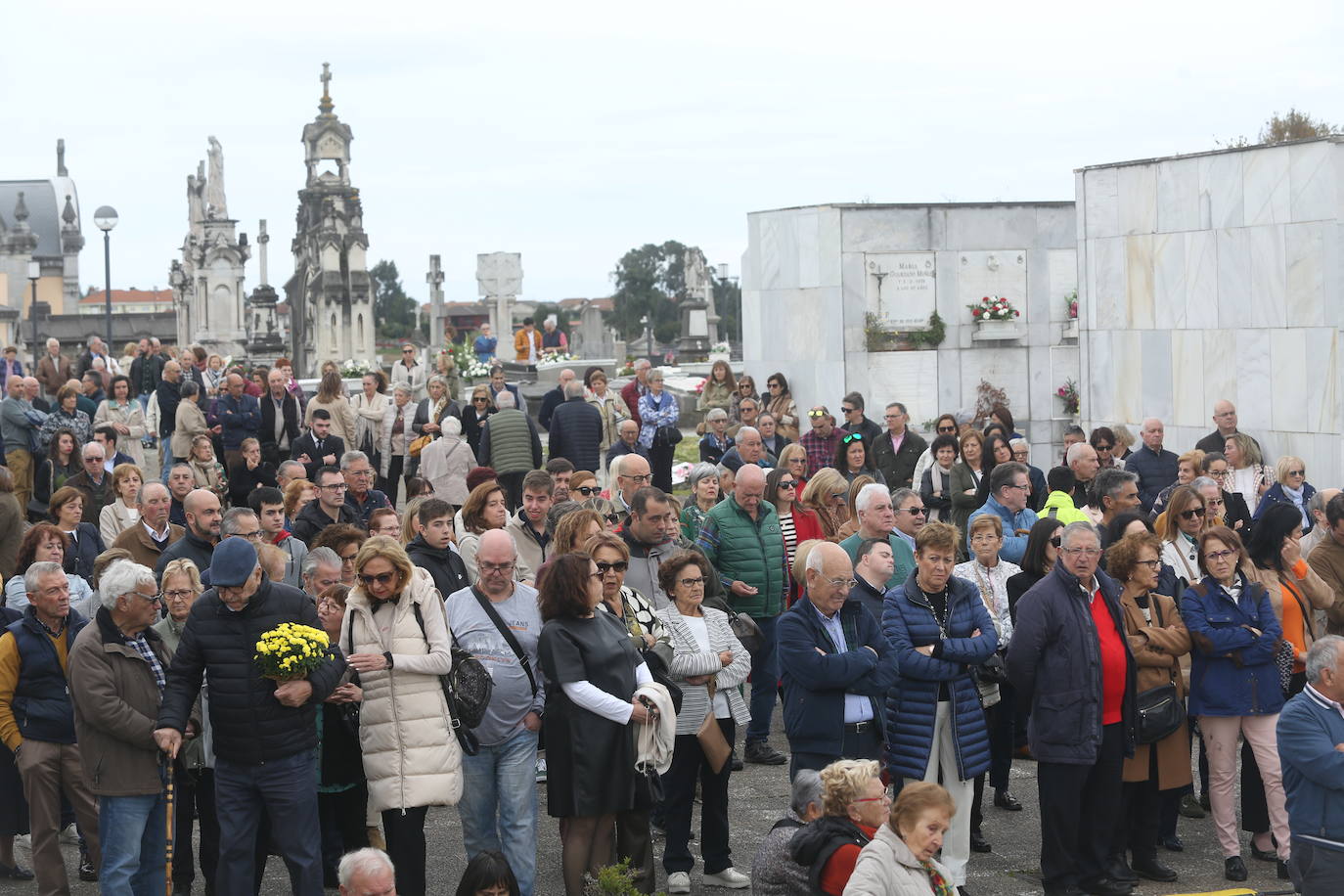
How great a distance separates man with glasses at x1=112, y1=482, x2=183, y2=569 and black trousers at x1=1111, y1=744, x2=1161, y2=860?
18.8ft

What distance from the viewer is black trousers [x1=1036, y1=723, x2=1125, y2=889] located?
8250 millimetres

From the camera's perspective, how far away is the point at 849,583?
8.01 m

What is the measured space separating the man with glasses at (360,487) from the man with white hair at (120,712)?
12.7ft

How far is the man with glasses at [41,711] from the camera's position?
7996mm

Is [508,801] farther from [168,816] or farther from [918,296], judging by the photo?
[918,296]

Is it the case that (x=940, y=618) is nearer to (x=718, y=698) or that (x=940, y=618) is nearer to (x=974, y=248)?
(x=718, y=698)

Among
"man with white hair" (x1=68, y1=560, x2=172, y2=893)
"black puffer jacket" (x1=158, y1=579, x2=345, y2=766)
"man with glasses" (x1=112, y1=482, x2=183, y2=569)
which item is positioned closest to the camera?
"black puffer jacket" (x1=158, y1=579, x2=345, y2=766)

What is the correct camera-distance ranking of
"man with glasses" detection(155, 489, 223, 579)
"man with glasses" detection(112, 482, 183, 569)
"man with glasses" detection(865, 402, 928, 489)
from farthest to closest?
1. "man with glasses" detection(865, 402, 928, 489)
2. "man with glasses" detection(112, 482, 183, 569)
3. "man with glasses" detection(155, 489, 223, 579)

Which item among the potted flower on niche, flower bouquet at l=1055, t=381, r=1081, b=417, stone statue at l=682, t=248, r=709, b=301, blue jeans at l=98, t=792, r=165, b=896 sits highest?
stone statue at l=682, t=248, r=709, b=301

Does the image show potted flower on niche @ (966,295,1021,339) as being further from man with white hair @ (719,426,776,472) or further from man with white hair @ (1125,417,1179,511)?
man with white hair @ (719,426,776,472)

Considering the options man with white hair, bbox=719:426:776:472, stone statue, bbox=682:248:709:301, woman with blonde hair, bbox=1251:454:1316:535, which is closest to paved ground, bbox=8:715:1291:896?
woman with blonde hair, bbox=1251:454:1316:535

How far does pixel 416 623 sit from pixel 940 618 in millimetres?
2567

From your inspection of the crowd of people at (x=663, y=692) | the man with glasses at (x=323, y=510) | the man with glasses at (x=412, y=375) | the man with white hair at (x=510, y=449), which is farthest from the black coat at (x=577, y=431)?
the crowd of people at (x=663, y=692)

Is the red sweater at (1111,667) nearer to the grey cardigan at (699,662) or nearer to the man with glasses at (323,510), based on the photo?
the grey cardigan at (699,662)
